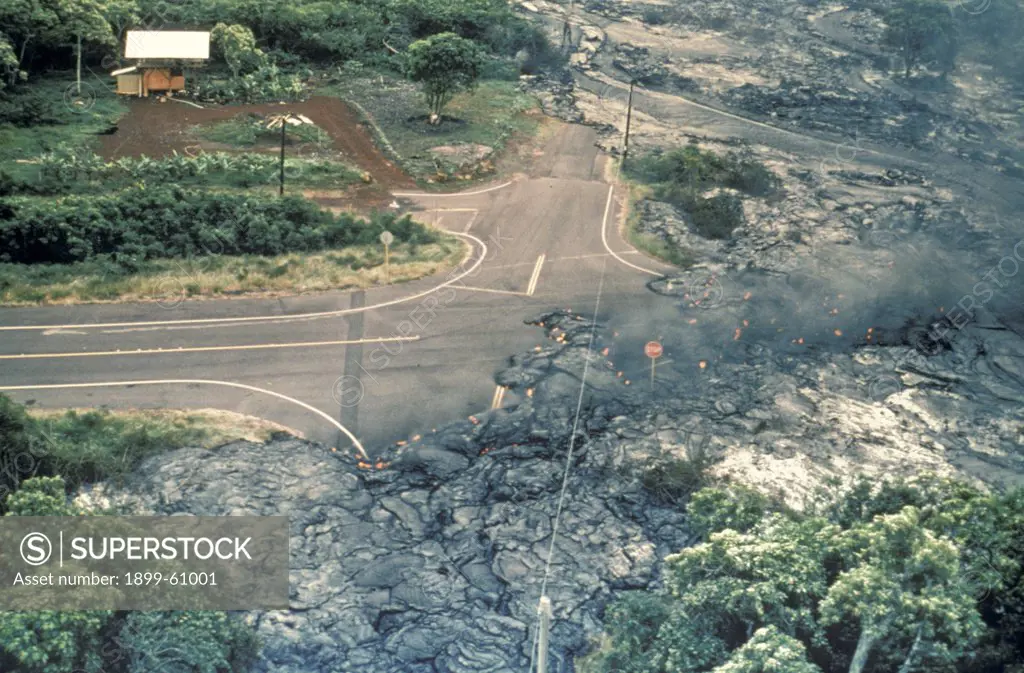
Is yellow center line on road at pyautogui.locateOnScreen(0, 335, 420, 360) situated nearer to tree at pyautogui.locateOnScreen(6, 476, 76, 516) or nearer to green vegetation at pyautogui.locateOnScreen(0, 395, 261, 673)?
green vegetation at pyautogui.locateOnScreen(0, 395, 261, 673)

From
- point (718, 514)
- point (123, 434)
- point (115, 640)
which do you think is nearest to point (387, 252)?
point (123, 434)

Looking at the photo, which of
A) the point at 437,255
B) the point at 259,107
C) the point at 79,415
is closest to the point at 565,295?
the point at 437,255

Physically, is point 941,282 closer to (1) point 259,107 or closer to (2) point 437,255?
(2) point 437,255

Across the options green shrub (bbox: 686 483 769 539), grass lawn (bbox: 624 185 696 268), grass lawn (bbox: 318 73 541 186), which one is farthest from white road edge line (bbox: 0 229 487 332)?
green shrub (bbox: 686 483 769 539)

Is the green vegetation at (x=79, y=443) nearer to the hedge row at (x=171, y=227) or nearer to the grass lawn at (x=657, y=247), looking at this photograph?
the hedge row at (x=171, y=227)

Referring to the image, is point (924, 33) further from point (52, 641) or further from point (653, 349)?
point (52, 641)
